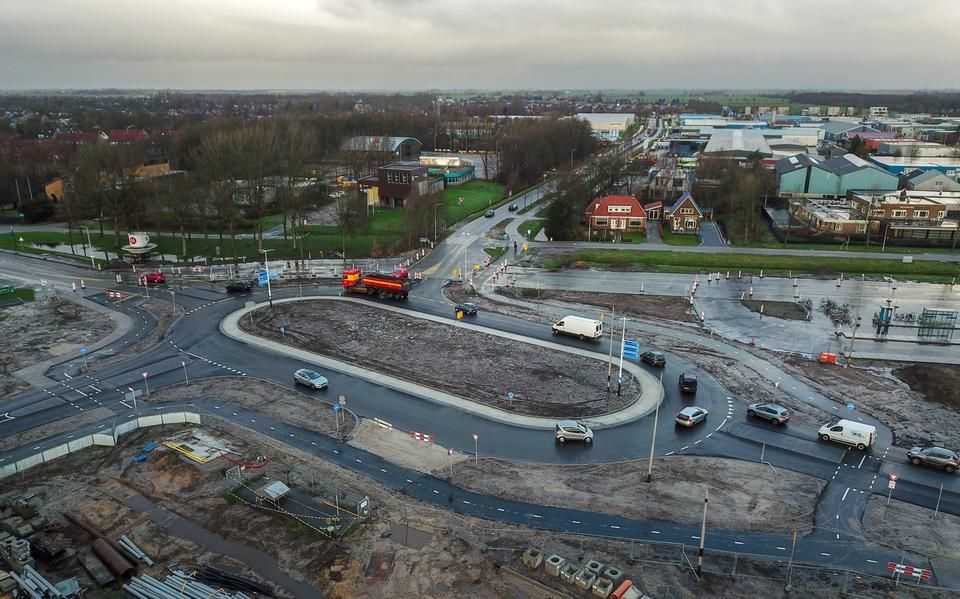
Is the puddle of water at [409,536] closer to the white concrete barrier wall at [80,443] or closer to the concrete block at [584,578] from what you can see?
the concrete block at [584,578]

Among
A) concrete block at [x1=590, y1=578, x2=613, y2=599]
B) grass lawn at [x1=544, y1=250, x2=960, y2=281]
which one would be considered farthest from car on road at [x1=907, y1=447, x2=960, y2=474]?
grass lawn at [x1=544, y1=250, x2=960, y2=281]

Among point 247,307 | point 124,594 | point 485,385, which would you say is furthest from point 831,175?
point 124,594

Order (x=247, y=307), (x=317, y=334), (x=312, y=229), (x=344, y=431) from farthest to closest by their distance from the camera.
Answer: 1. (x=312, y=229)
2. (x=247, y=307)
3. (x=317, y=334)
4. (x=344, y=431)

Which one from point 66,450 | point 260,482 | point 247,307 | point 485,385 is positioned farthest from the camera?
point 247,307

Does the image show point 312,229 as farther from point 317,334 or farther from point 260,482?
point 260,482

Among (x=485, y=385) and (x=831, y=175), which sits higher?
(x=831, y=175)

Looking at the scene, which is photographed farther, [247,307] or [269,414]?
[247,307]

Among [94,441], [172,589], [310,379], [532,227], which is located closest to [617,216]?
[532,227]
